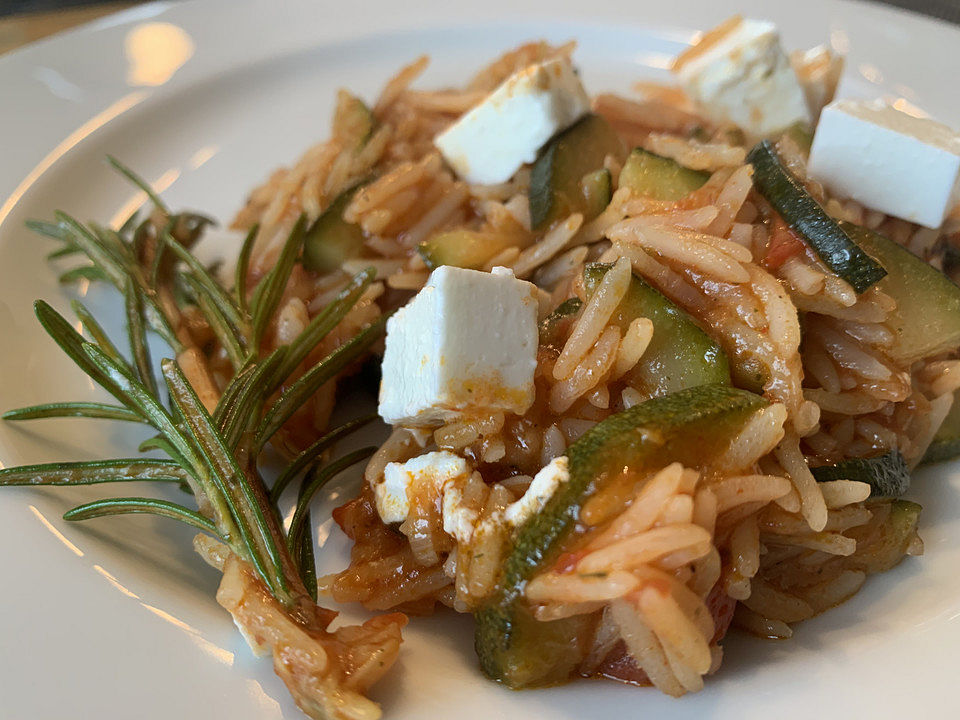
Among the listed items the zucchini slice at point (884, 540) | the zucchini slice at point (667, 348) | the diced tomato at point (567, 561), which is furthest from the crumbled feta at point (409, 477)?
the zucchini slice at point (884, 540)

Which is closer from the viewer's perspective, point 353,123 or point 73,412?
point 73,412

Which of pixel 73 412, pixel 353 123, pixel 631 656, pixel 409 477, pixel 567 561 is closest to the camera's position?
pixel 567 561

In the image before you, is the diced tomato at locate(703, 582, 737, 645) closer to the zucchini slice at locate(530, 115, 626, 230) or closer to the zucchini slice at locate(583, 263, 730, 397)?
the zucchini slice at locate(583, 263, 730, 397)

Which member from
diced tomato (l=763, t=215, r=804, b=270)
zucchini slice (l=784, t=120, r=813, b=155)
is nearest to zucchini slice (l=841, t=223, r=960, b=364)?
diced tomato (l=763, t=215, r=804, b=270)

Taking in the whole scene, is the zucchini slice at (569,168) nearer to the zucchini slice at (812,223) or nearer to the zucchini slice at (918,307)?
the zucchini slice at (812,223)

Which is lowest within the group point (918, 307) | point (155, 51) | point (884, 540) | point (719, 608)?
point (884, 540)

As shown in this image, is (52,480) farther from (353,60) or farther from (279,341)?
(353,60)

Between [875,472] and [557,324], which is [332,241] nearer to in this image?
[557,324]

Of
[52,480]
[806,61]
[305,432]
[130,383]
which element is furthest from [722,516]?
[806,61]

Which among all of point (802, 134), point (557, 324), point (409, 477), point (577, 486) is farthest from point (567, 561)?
point (802, 134)
